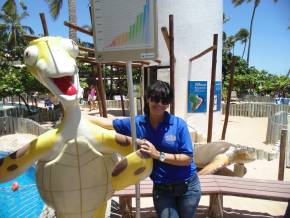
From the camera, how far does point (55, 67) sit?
221cm

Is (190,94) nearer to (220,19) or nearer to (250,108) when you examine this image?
(220,19)

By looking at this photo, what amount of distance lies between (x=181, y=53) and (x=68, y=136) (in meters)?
6.55

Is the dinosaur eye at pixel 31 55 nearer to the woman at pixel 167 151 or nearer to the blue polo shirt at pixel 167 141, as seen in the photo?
the woman at pixel 167 151

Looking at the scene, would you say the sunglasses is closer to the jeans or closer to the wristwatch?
the wristwatch

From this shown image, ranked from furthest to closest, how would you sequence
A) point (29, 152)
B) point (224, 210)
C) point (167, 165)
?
point (224, 210) → point (167, 165) → point (29, 152)

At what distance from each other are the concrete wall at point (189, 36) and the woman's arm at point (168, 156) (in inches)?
246

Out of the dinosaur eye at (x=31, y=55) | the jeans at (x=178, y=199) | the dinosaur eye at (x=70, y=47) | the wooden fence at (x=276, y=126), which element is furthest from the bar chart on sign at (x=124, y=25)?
the wooden fence at (x=276, y=126)

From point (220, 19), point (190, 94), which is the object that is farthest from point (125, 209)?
point (220, 19)

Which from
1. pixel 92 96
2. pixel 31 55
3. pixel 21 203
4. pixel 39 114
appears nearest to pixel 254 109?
pixel 92 96

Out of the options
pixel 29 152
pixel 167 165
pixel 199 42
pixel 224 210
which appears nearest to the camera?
pixel 29 152

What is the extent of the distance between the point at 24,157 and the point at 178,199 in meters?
1.18

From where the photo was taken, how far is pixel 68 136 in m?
2.28

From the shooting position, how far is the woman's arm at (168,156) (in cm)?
222

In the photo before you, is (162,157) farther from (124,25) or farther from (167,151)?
(124,25)
